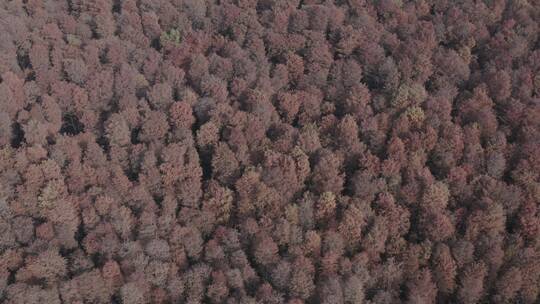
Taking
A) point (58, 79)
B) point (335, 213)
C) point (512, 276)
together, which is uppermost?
point (512, 276)

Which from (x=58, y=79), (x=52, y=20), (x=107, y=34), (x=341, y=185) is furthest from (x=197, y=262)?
(x=52, y=20)

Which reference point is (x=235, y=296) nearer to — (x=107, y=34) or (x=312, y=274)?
(x=312, y=274)

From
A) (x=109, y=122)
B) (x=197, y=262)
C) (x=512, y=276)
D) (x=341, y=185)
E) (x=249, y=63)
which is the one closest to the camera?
(x=512, y=276)

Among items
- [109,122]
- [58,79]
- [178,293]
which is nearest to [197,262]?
[178,293]

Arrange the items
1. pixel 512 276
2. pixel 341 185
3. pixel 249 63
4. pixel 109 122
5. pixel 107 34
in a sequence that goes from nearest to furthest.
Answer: pixel 512 276
pixel 341 185
pixel 109 122
pixel 249 63
pixel 107 34

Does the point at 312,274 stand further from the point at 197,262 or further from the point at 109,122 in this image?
the point at 109,122

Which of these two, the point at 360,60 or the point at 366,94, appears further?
the point at 360,60

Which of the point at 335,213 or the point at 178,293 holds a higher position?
the point at 335,213
